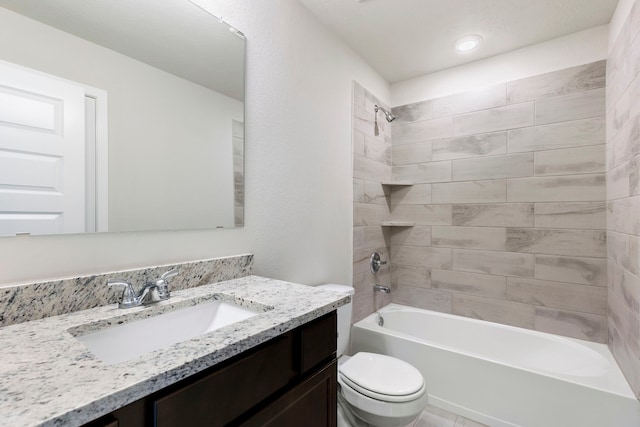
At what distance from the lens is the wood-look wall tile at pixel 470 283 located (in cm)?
234

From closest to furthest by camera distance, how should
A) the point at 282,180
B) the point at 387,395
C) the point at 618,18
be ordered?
the point at 387,395 → the point at 282,180 → the point at 618,18

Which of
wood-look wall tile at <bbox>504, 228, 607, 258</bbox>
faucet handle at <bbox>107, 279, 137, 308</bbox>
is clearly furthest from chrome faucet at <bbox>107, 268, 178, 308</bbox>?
wood-look wall tile at <bbox>504, 228, 607, 258</bbox>

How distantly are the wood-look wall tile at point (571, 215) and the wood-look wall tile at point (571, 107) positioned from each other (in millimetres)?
593

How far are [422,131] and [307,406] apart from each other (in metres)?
2.39

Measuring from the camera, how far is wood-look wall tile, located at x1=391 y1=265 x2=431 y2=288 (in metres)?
2.66

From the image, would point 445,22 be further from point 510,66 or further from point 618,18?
point 618,18

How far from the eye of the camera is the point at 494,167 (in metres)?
2.35

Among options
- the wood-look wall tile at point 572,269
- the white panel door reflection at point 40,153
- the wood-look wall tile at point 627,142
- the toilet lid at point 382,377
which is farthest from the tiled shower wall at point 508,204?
the white panel door reflection at point 40,153

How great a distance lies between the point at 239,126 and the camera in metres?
1.43

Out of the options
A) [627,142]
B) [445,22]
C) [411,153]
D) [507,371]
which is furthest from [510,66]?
[507,371]

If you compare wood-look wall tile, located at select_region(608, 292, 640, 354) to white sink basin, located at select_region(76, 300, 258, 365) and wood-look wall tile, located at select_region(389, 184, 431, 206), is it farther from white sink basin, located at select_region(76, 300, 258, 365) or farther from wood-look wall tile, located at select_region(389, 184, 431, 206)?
white sink basin, located at select_region(76, 300, 258, 365)

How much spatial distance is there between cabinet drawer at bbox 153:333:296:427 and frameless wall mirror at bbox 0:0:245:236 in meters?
0.67

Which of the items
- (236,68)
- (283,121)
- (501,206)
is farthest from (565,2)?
(236,68)

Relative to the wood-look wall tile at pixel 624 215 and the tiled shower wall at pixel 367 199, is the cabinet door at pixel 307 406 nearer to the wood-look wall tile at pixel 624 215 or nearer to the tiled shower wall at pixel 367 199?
the tiled shower wall at pixel 367 199
